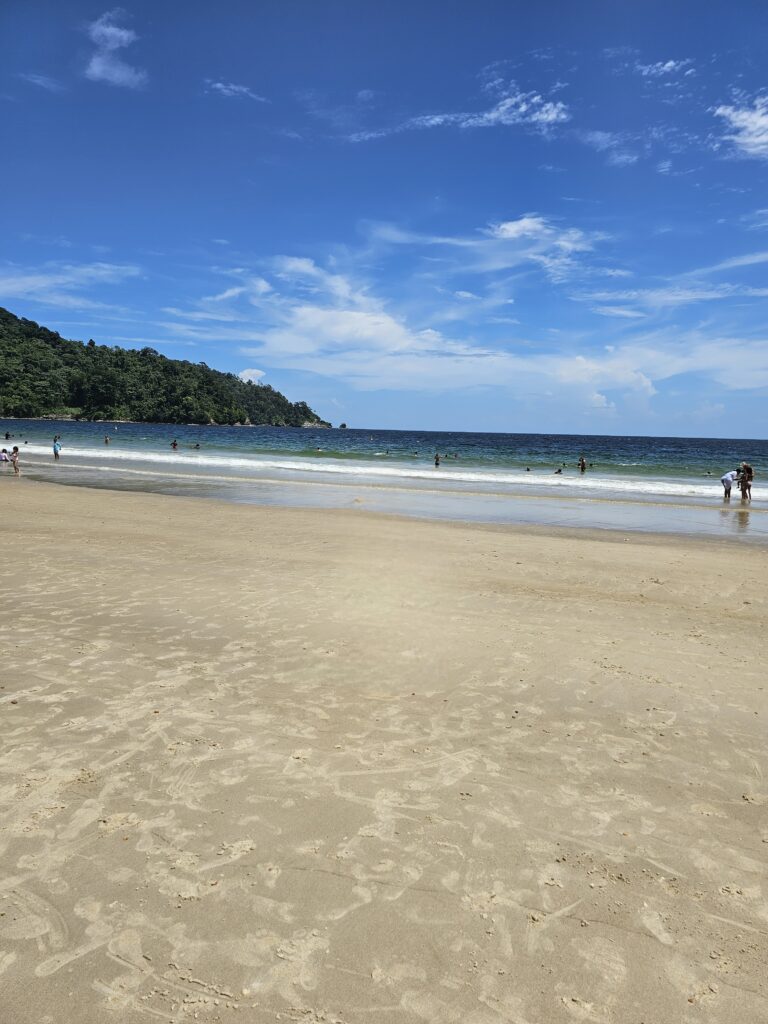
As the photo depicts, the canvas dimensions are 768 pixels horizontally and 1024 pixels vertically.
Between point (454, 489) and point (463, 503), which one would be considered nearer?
point (463, 503)

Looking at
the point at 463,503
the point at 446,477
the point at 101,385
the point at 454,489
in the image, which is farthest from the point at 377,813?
the point at 101,385

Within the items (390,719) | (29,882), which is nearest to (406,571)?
(390,719)

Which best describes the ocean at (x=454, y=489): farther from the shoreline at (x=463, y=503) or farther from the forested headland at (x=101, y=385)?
the forested headland at (x=101, y=385)

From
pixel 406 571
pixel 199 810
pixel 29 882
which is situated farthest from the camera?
pixel 406 571

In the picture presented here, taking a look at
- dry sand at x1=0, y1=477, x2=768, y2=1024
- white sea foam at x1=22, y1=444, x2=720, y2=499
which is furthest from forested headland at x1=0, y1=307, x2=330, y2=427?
dry sand at x1=0, y1=477, x2=768, y2=1024

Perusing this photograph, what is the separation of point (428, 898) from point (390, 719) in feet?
6.71

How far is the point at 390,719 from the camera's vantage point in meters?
5.19

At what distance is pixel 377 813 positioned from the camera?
386 cm

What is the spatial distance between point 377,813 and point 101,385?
15512cm

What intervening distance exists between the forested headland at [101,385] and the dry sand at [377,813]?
473 ft

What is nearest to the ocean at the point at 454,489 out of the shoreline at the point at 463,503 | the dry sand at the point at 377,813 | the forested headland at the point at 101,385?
the shoreline at the point at 463,503

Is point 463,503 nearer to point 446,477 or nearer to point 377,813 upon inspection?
point 446,477

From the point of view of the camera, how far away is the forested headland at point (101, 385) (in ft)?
438

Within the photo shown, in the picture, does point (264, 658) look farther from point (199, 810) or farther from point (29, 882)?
point (29, 882)
